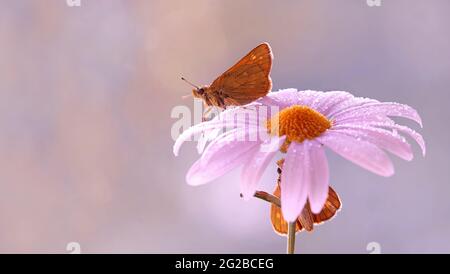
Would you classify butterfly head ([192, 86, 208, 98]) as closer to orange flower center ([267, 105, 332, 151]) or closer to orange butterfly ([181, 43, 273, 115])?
orange butterfly ([181, 43, 273, 115])

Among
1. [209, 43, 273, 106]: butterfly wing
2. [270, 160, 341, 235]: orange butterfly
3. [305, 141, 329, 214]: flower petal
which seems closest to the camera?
[305, 141, 329, 214]: flower petal

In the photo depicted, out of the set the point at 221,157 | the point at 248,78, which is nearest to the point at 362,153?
the point at 221,157

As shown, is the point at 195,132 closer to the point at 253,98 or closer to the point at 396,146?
the point at 253,98

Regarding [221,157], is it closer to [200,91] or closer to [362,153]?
[362,153]

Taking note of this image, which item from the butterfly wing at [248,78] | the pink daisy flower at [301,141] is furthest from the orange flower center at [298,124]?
the butterfly wing at [248,78]

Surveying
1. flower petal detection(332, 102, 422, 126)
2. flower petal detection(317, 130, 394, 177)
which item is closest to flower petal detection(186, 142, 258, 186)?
flower petal detection(317, 130, 394, 177)

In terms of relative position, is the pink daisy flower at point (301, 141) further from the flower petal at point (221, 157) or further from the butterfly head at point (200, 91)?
the butterfly head at point (200, 91)
